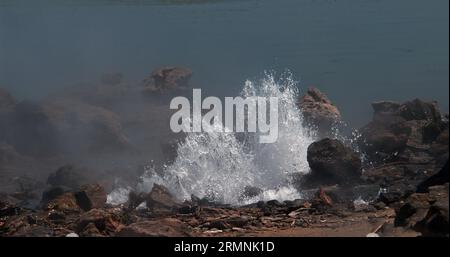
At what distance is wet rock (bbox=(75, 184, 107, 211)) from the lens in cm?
1603

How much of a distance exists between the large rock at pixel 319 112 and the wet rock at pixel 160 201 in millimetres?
7976

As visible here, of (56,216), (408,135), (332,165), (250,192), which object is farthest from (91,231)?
(408,135)

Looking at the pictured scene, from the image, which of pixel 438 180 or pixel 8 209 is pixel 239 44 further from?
pixel 438 180

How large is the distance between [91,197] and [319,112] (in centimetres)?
975

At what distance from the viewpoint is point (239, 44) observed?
132ft

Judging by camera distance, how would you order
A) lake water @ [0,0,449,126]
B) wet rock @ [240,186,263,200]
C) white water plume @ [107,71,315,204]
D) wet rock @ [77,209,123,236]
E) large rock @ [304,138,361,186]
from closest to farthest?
wet rock @ [77,209,123,236], wet rock @ [240,186,263,200], large rock @ [304,138,361,186], white water plume @ [107,71,315,204], lake water @ [0,0,449,126]

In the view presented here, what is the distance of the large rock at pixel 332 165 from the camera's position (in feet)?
57.0

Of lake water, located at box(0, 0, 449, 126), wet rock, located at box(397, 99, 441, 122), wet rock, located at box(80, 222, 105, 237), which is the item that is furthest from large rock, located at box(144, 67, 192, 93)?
wet rock, located at box(80, 222, 105, 237)

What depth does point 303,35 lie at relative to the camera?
1570 inches

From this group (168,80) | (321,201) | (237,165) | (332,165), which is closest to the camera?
(321,201)

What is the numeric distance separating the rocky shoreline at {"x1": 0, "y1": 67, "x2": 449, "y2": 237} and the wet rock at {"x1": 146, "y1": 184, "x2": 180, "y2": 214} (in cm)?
3

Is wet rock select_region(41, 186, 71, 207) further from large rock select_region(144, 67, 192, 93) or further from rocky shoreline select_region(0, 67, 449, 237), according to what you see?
large rock select_region(144, 67, 192, 93)

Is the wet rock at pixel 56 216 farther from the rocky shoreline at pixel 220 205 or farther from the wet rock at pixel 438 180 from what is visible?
the wet rock at pixel 438 180

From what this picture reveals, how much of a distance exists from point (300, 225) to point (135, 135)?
1441cm
